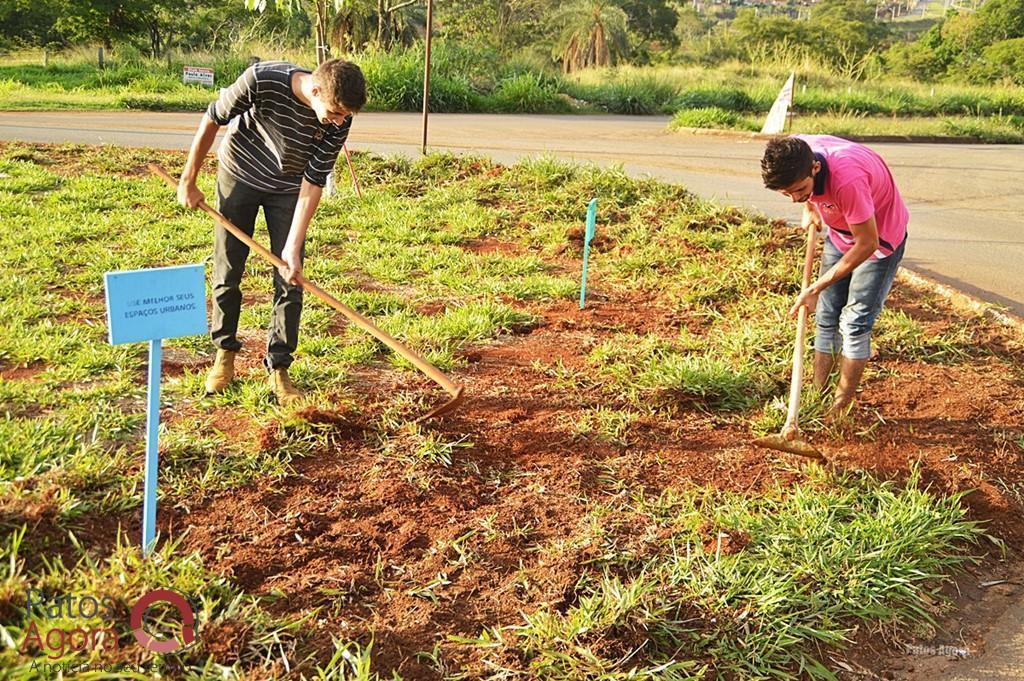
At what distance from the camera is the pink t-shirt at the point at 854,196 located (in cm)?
323

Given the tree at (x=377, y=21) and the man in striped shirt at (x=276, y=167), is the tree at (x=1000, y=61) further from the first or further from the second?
the man in striped shirt at (x=276, y=167)

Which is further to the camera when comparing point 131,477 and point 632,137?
point 632,137

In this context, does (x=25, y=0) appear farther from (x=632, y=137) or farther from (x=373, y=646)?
(x=373, y=646)

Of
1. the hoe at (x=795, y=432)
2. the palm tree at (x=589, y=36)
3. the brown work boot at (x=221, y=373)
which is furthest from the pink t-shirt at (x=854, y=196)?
the palm tree at (x=589, y=36)

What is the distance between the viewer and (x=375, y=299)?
5227 mm

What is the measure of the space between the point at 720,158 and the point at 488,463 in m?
9.66

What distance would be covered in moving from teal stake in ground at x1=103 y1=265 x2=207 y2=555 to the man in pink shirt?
210cm

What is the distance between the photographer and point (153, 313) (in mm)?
2451

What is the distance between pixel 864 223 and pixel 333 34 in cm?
1774

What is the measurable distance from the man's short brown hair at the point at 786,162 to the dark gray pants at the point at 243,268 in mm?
2082

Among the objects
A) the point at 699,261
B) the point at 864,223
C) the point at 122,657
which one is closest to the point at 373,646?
the point at 122,657

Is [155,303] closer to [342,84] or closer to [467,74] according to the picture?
[342,84]

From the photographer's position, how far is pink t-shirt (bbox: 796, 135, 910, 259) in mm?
3227

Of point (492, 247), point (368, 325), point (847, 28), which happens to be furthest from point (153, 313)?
point (847, 28)
